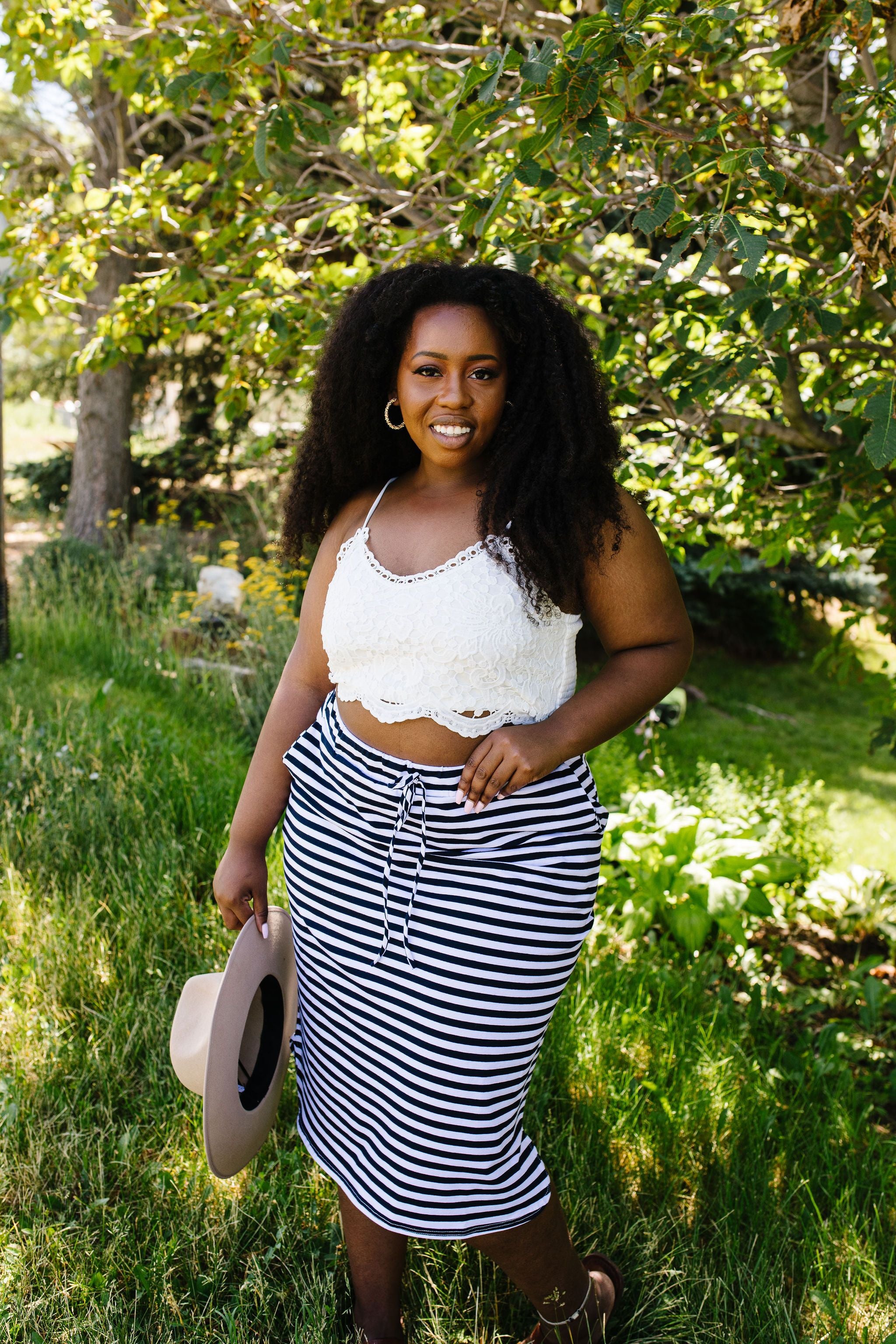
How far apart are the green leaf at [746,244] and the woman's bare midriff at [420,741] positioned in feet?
3.14

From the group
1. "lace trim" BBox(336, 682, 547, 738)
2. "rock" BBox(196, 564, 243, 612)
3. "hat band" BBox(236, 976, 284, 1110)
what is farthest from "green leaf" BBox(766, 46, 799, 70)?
"rock" BBox(196, 564, 243, 612)

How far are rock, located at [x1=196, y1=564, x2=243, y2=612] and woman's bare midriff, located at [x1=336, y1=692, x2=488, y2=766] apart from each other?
5233 mm

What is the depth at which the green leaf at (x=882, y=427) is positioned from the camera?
5.68 feet

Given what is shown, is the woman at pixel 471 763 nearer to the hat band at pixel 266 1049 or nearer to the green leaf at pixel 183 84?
the hat band at pixel 266 1049

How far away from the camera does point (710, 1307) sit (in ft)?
6.61

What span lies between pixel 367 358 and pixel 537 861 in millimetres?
1040

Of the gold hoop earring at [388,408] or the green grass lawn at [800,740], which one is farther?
the green grass lawn at [800,740]

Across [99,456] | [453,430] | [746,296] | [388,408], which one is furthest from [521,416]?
[99,456]

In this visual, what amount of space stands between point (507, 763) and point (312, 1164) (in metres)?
1.31

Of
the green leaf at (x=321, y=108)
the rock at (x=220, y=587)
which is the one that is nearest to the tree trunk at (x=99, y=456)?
the rock at (x=220, y=587)

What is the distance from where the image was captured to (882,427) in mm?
1744

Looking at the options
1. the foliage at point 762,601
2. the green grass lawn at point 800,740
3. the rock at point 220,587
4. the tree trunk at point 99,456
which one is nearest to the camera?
the green grass lawn at point 800,740

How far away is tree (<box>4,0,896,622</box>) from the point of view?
1.88 meters

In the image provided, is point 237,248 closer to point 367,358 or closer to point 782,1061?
point 367,358
